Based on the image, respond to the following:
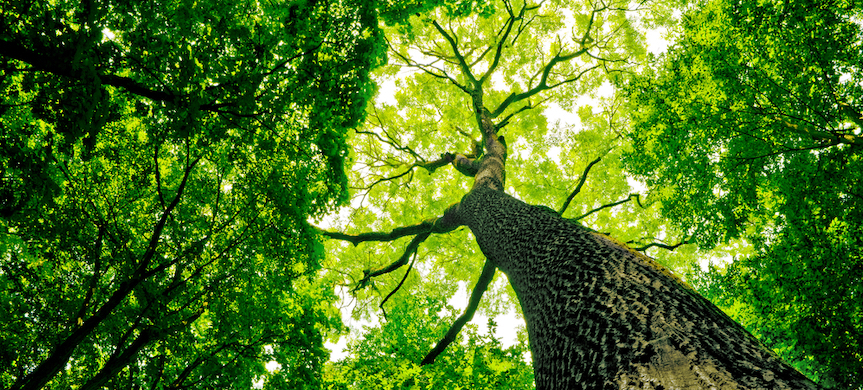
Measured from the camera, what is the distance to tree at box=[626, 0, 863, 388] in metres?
4.64

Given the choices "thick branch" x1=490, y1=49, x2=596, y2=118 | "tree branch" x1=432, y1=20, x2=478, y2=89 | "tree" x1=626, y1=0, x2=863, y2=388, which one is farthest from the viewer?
"thick branch" x1=490, y1=49, x2=596, y2=118

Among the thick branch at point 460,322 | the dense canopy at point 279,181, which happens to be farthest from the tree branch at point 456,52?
the thick branch at point 460,322

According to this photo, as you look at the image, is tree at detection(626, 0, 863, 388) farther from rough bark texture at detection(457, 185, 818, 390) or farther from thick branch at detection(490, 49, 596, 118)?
thick branch at detection(490, 49, 596, 118)

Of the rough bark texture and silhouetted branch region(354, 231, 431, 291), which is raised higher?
silhouetted branch region(354, 231, 431, 291)

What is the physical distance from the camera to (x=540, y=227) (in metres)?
4.11

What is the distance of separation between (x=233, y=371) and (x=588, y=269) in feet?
17.1

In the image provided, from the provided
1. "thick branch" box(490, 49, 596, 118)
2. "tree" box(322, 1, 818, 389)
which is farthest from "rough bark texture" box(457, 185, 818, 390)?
"thick branch" box(490, 49, 596, 118)

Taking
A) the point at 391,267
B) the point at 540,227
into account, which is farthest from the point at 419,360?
the point at 540,227

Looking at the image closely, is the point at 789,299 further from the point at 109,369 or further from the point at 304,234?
the point at 109,369

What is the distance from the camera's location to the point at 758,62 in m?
5.20

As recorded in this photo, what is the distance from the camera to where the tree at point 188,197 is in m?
3.14

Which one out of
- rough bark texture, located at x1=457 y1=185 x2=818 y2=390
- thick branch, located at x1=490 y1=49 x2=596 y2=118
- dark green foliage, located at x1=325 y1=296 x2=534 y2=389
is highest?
thick branch, located at x1=490 y1=49 x2=596 y2=118

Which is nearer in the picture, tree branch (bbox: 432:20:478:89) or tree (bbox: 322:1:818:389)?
tree (bbox: 322:1:818:389)

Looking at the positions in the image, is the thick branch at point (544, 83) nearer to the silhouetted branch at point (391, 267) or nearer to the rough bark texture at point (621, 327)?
the silhouetted branch at point (391, 267)
